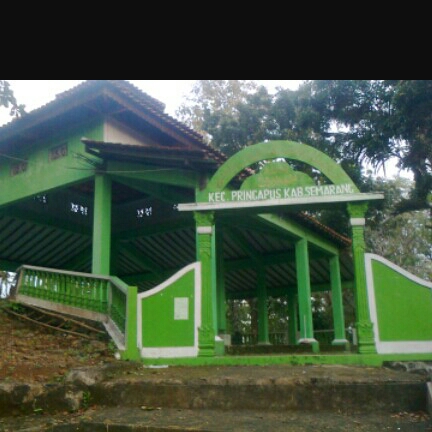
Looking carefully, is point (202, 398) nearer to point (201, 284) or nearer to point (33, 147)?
point (201, 284)

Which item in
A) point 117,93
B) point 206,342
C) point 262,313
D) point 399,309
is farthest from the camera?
point 262,313

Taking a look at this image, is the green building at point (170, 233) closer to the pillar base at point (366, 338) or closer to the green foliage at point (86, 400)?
the pillar base at point (366, 338)

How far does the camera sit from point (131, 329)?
771 centimetres

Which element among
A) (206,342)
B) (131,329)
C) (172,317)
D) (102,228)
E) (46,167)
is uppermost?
(46,167)

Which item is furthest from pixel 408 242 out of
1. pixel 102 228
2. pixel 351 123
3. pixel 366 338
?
pixel 366 338

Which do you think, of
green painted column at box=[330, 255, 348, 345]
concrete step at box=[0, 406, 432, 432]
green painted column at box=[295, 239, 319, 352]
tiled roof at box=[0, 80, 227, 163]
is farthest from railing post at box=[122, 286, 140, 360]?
green painted column at box=[330, 255, 348, 345]

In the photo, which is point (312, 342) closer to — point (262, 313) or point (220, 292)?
point (220, 292)

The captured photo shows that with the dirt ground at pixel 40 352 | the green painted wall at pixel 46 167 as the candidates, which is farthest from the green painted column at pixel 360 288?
the green painted wall at pixel 46 167

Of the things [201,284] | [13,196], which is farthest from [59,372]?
[13,196]

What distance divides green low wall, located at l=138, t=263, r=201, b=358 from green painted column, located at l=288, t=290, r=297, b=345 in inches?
433

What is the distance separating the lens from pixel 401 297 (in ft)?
24.4

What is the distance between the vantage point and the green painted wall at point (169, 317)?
7.75 metres

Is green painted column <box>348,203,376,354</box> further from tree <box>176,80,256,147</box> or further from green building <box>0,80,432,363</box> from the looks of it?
tree <box>176,80,256,147</box>

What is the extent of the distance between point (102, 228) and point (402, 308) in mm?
6049
